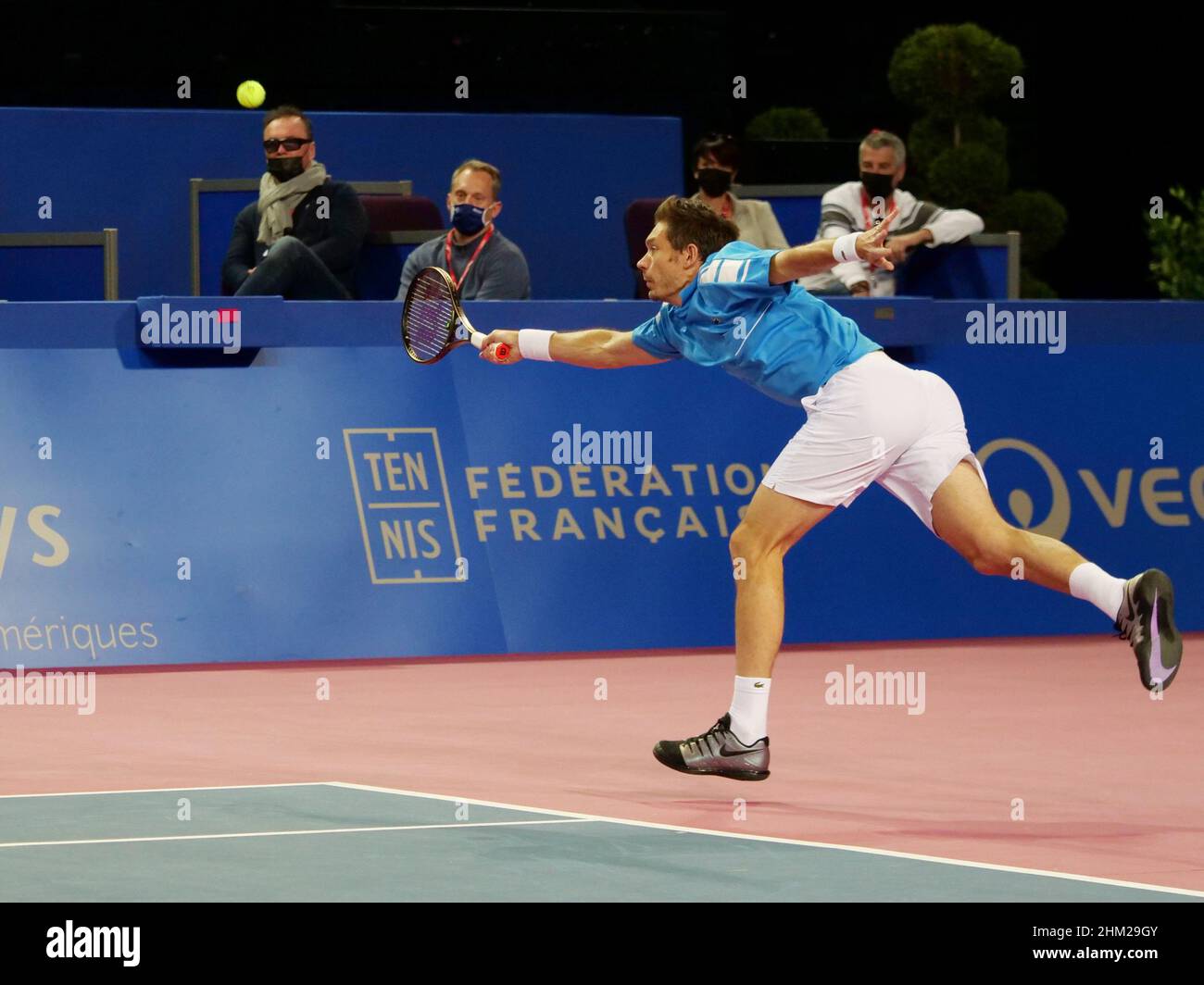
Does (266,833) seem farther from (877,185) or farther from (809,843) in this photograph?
(877,185)

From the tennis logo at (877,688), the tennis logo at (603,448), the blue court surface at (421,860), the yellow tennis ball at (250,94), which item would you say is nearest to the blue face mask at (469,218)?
the tennis logo at (603,448)

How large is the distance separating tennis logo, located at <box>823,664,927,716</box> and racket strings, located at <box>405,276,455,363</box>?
227 cm

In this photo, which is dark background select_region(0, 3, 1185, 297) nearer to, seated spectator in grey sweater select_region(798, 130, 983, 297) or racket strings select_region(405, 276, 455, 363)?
seated spectator in grey sweater select_region(798, 130, 983, 297)

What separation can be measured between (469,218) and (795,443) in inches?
162

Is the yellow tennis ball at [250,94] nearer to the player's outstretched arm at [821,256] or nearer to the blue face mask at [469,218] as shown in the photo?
the blue face mask at [469,218]

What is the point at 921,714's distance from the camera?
9.00m

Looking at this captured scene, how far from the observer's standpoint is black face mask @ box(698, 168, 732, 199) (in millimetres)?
12047

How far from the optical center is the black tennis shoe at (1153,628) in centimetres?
682

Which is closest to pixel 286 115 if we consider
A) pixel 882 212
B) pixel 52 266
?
pixel 52 266

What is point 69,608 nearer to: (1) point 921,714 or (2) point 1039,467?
(1) point 921,714

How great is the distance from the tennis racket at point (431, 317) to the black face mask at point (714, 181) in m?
4.01

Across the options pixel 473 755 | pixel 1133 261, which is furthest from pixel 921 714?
pixel 1133 261
